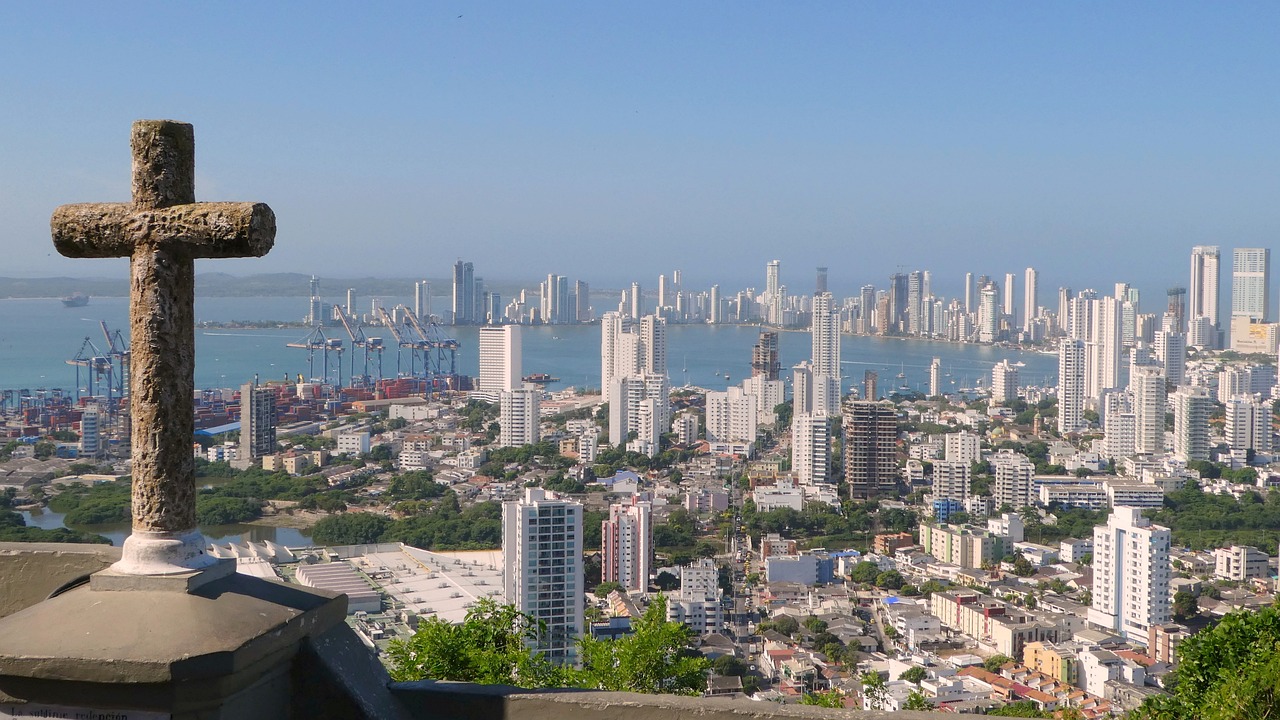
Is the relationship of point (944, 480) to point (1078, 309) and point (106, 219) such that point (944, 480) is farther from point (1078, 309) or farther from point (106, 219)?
point (1078, 309)

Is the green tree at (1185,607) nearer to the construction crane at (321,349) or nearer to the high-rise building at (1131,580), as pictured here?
the high-rise building at (1131,580)

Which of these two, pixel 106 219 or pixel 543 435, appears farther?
pixel 543 435

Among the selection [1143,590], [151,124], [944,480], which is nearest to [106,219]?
[151,124]

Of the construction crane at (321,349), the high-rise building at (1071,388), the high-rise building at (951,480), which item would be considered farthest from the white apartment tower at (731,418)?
the construction crane at (321,349)

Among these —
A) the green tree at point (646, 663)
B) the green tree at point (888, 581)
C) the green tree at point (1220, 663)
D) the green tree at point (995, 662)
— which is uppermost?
the green tree at point (1220, 663)

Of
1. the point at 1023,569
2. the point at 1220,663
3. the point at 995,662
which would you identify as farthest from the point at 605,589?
the point at 1220,663

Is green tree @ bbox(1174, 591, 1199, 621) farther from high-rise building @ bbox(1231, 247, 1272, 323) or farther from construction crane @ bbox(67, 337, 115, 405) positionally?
high-rise building @ bbox(1231, 247, 1272, 323)

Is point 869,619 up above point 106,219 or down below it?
below
